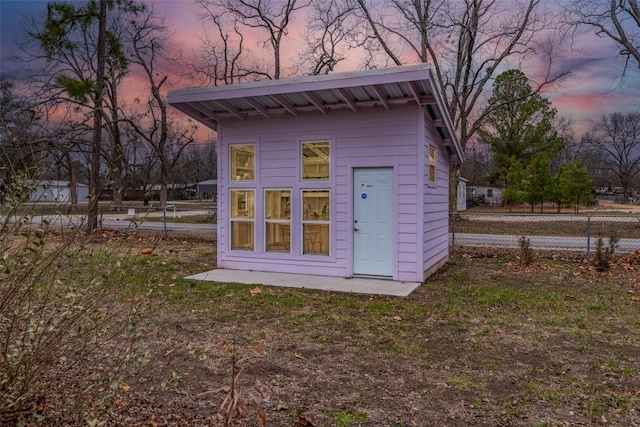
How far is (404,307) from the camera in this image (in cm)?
578

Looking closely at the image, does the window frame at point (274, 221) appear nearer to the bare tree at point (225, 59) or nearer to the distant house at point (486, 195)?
the bare tree at point (225, 59)

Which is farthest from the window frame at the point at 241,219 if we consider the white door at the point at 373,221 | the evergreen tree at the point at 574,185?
the evergreen tree at the point at 574,185

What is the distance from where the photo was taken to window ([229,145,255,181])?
8383 millimetres

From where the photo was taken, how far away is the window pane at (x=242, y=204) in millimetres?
8406

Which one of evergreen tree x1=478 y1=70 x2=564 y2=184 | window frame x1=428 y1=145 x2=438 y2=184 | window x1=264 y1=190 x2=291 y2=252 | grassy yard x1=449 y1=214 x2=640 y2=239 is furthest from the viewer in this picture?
evergreen tree x1=478 y1=70 x2=564 y2=184

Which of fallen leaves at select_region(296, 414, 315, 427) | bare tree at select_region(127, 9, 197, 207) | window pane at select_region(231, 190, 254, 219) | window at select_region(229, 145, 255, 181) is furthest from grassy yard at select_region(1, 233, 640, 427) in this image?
bare tree at select_region(127, 9, 197, 207)

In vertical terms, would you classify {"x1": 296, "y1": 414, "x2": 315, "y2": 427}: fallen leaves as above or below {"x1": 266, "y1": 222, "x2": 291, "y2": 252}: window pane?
below

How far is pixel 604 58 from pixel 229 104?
1973 cm

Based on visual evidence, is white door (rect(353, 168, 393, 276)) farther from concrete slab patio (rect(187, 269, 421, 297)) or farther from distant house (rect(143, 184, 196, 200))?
distant house (rect(143, 184, 196, 200))

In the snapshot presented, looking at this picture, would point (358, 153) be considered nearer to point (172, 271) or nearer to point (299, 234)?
point (299, 234)

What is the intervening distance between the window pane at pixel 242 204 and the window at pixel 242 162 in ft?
0.93

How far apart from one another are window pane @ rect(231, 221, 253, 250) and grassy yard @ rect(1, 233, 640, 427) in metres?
1.47

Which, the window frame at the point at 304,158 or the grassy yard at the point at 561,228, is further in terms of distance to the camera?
the grassy yard at the point at 561,228

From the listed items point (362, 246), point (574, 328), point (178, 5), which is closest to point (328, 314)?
point (362, 246)
